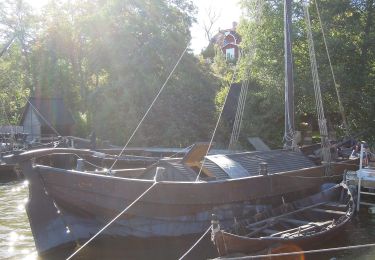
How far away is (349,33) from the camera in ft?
78.6

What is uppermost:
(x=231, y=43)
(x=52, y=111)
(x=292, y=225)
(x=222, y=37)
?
(x=222, y=37)

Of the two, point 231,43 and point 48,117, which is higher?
point 231,43

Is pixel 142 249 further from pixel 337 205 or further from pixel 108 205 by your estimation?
pixel 337 205

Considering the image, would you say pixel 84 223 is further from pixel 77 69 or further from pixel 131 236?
pixel 77 69

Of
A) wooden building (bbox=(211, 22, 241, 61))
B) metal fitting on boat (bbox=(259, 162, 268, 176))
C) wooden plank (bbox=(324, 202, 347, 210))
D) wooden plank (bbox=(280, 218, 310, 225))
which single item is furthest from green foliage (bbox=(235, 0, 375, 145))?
wooden building (bbox=(211, 22, 241, 61))

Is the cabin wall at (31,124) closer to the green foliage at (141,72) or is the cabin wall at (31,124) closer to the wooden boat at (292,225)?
the green foliage at (141,72)

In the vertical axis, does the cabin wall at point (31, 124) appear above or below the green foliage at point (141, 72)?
below

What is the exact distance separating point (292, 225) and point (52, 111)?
2630 cm

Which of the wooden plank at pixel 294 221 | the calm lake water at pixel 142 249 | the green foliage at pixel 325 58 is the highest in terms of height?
the green foliage at pixel 325 58

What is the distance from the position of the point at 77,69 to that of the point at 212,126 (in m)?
13.3

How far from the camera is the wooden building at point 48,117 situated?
109ft

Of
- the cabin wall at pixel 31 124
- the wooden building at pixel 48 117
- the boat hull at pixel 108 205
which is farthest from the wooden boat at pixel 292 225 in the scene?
the cabin wall at pixel 31 124

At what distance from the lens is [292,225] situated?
11.3 m

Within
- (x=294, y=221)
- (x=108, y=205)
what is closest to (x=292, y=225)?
(x=294, y=221)
